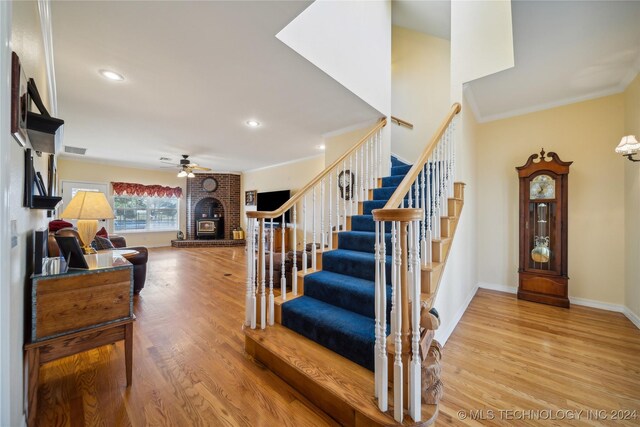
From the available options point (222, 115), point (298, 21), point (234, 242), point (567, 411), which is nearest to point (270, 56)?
point (298, 21)

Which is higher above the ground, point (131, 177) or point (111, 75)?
point (111, 75)

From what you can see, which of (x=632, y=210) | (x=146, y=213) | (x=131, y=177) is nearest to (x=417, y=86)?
(x=632, y=210)

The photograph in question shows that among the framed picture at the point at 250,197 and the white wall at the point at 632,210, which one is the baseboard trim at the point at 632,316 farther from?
the framed picture at the point at 250,197

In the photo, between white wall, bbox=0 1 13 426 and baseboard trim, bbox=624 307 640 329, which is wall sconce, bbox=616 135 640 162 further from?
white wall, bbox=0 1 13 426

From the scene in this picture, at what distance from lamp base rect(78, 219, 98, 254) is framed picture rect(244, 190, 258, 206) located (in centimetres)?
546

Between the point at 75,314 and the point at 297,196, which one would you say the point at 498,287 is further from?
the point at 75,314

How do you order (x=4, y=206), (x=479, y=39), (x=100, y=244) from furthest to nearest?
(x=100, y=244), (x=479, y=39), (x=4, y=206)

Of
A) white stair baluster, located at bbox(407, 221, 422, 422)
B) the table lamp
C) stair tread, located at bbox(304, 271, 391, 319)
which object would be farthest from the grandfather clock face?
the table lamp

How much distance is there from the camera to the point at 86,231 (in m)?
2.28

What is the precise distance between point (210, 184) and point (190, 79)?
20.6 ft

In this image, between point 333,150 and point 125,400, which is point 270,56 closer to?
point 333,150

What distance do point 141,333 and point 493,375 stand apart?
305 centimetres

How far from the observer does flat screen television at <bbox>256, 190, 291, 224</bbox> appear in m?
6.72

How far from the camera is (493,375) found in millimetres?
1766
